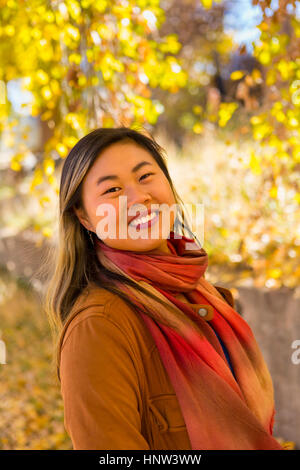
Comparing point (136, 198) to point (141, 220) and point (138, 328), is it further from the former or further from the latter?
point (138, 328)

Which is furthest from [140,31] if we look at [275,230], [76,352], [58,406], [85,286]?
[58,406]

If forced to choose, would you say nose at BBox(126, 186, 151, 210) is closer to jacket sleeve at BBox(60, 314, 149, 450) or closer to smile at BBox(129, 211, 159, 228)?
smile at BBox(129, 211, 159, 228)

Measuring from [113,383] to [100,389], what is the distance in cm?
4

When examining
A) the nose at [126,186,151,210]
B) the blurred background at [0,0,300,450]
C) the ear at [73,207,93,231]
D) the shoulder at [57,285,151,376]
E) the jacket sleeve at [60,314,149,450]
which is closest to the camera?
the jacket sleeve at [60,314,149,450]

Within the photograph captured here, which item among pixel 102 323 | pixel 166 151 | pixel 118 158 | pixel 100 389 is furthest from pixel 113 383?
pixel 166 151

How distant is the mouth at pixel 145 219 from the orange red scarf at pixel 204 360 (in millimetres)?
106

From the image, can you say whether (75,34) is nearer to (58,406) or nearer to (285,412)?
(285,412)

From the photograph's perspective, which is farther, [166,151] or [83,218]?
[166,151]

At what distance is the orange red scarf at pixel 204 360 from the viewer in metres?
1.61

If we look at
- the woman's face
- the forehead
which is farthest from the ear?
the forehead

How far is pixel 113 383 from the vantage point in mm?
1455

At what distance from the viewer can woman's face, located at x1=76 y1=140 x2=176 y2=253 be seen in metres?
1.78

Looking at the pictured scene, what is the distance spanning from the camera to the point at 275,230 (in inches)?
196

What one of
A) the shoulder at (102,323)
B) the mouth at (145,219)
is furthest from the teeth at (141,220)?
the shoulder at (102,323)
